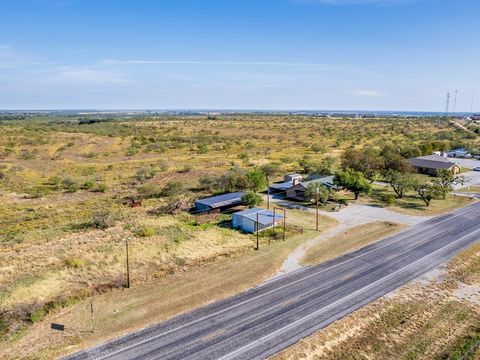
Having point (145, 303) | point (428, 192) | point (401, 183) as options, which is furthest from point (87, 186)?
point (428, 192)

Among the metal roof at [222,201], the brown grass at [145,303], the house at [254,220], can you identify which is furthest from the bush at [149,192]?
the brown grass at [145,303]

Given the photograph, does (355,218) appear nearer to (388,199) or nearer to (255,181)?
(388,199)

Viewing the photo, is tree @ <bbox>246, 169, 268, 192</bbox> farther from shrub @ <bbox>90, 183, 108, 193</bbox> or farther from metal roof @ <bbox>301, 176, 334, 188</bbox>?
shrub @ <bbox>90, 183, 108, 193</bbox>

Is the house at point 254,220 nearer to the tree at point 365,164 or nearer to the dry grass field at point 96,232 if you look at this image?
the dry grass field at point 96,232

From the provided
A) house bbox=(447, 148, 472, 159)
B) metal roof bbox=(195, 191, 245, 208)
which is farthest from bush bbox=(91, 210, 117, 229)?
house bbox=(447, 148, 472, 159)

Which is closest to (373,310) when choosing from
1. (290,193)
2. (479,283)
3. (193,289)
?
(479,283)
